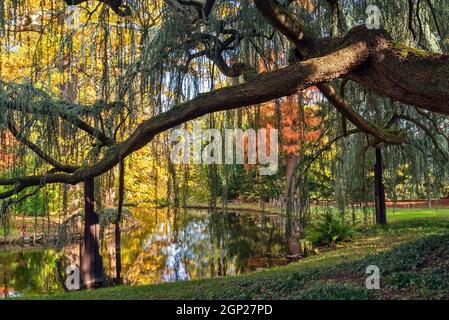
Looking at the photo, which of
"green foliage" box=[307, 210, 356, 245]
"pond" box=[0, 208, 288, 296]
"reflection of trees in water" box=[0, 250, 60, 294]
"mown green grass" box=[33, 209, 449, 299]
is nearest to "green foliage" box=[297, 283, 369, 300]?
"mown green grass" box=[33, 209, 449, 299]

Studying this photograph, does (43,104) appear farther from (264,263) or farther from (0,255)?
(0,255)

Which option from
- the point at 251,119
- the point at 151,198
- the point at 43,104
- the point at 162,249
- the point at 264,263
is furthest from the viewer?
the point at 162,249

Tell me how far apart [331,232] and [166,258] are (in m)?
3.50

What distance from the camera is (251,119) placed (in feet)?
17.4

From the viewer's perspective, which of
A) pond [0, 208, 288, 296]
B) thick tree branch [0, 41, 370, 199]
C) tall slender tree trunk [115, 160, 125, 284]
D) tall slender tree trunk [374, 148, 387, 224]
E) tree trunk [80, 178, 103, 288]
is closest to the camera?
thick tree branch [0, 41, 370, 199]

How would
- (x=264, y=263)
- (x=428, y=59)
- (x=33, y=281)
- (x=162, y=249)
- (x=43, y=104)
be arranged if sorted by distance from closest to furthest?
(x=428, y=59)
(x=43, y=104)
(x=33, y=281)
(x=264, y=263)
(x=162, y=249)

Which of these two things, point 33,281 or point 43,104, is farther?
point 33,281

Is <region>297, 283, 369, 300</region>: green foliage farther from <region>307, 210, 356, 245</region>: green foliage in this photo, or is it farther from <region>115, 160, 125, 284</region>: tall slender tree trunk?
<region>307, 210, 356, 245</region>: green foliage

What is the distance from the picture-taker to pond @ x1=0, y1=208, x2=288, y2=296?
768 centimetres

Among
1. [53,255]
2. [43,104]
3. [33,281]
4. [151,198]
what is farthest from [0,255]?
[43,104]

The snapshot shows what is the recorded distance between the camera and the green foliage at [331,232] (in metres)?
9.55

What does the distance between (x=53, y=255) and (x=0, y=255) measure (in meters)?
1.21

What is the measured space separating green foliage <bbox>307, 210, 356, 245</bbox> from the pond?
796 millimetres

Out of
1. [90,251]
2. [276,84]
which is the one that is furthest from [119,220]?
[276,84]
